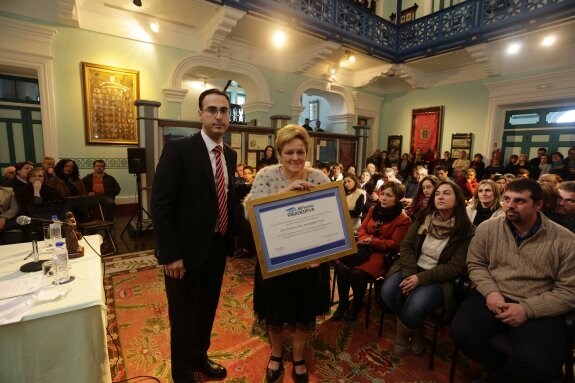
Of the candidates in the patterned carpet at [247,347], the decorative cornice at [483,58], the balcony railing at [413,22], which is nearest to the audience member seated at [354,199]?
the patterned carpet at [247,347]

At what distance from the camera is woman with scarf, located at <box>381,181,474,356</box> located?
198 cm

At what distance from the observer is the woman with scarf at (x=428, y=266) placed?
1.98 m

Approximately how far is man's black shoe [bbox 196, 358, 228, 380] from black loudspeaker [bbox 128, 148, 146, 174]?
11.8ft

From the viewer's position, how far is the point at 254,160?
6.42 meters

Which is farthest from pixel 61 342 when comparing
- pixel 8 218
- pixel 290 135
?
pixel 8 218

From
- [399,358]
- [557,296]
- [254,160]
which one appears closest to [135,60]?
[254,160]

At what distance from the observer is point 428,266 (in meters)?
2.16

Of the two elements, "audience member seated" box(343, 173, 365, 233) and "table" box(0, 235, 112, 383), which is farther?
"audience member seated" box(343, 173, 365, 233)

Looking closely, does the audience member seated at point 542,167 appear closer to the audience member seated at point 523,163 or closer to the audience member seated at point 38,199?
the audience member seated at point 523,163

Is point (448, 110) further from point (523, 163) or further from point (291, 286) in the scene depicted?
point (291, 286)

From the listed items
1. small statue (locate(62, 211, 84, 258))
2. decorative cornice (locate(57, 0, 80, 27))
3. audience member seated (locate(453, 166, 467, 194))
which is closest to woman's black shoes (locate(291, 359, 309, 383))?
small statue (locate(62, 211, 84, 258))

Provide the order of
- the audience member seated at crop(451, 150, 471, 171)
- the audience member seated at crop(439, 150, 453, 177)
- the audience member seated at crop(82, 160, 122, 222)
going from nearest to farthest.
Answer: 1. the audience member seated at crop(82, 160, 122, 222)
2. the audience member seated at crop(451, 150, 471, 171)
3. the audience member seated at crop(439, 150, 453, 177)

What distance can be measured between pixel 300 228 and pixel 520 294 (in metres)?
1.44

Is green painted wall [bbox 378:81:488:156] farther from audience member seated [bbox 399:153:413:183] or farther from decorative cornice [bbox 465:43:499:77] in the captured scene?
audience member seated [bbox 399:153:413:183]
